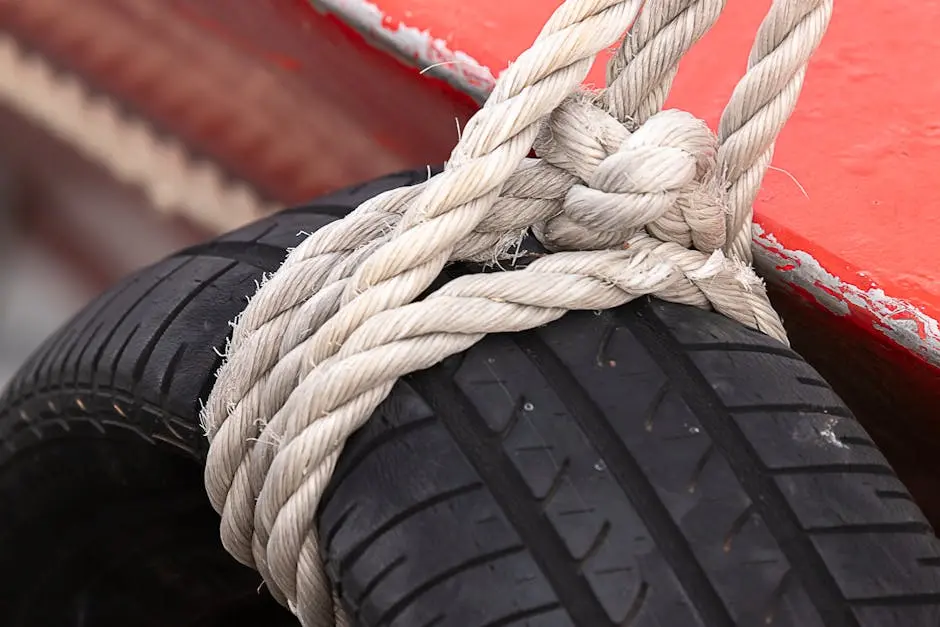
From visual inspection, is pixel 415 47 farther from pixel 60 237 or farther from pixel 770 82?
pixel 60 237

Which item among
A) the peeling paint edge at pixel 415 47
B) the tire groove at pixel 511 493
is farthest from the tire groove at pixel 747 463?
the peeling paint edge at pixel 415 47

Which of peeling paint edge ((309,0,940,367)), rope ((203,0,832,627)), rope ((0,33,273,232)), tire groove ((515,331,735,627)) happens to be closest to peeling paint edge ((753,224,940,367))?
peeling paint edge ((309,0,940,367))

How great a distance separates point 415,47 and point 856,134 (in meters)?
0.50

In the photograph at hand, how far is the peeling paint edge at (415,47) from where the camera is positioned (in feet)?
3.57

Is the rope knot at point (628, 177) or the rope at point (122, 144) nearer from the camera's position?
the rope knot at point (628, 177)

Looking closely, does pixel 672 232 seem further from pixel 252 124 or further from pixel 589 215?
pixel 252 124

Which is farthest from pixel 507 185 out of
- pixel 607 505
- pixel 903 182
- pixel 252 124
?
pixel 252 124

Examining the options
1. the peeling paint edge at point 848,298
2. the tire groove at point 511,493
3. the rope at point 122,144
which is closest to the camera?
the tire groove at point 511,493

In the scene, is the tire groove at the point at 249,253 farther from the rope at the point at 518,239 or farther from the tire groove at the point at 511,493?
the tire groove at the point at 511,493

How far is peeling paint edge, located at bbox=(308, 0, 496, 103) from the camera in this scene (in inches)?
42.9

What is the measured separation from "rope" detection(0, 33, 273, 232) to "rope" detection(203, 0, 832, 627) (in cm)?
90

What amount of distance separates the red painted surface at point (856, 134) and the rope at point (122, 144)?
62cm

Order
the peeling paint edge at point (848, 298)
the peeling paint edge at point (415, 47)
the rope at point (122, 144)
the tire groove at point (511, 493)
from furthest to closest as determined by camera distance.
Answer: the rope at point (122, 144)
the peeling paint edge at point (415, 47)
the peeling paint edge at point (848, 298)
the tire groove at point (511, 493)

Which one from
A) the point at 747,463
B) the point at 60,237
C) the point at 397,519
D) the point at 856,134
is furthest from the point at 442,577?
the point at 60,237
